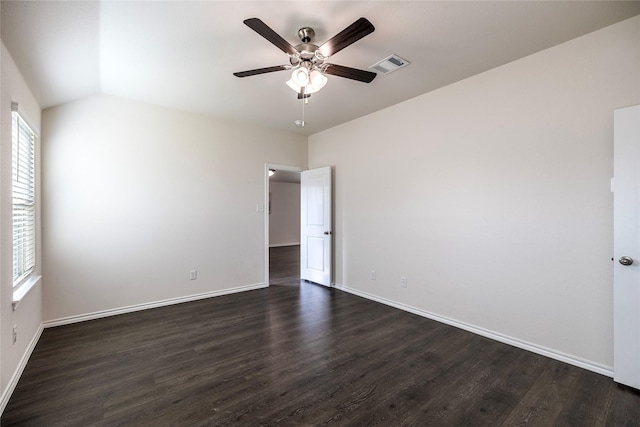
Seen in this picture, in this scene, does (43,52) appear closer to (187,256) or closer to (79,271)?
(79,271)

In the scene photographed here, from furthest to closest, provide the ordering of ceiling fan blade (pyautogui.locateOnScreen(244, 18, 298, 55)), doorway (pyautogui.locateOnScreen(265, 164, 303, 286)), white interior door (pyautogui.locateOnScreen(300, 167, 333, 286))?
1. doorway (pyautogui.locateOnScreen(265, 164, 303, 286))
2. white interior door (pyautogui.locateOnScreen(300, 167, 333, 286))
3. ceiling fan blade (pyautogui.locateOnScreen(244, 18, 298, 55))

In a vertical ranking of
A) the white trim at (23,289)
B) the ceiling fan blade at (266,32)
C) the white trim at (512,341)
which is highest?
the ceiling fan blade at (266,32)

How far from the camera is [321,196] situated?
470 centimetres

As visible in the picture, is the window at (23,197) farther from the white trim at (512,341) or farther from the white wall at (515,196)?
the white trim at (512,341)

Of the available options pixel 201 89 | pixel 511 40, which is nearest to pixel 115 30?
pixel 201 89

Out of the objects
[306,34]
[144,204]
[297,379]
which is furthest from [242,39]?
[297,379]

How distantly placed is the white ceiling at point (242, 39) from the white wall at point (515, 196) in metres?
0.30

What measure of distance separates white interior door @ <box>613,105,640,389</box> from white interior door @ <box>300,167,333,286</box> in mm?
3216

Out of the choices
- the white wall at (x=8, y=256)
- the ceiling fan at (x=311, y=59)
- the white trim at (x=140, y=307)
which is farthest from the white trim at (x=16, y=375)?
the ceiling fan at (x=311, y=59)

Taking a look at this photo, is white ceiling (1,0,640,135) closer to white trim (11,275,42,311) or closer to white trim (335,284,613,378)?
white trim (11,275,42,311)

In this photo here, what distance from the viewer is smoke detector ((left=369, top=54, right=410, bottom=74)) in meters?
2.57

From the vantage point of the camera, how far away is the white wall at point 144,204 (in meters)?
3.13

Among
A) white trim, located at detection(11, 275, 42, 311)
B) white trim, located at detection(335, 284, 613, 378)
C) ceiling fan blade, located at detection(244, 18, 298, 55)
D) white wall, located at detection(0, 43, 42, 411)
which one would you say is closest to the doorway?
white trim, located at detection(335, 284, 613, 378)

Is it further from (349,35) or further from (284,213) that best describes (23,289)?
(284,213)
